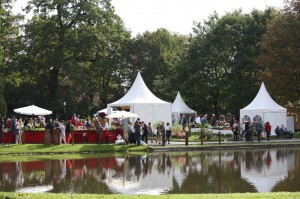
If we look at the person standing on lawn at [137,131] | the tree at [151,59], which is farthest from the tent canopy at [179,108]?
the person standing on lawn at [137,131]

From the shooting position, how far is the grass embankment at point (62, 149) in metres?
31.7

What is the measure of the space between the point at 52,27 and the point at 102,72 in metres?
8.96

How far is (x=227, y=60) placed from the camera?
2350 inches

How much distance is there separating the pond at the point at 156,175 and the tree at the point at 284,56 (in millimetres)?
22609

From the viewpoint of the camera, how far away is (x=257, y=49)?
58.7m

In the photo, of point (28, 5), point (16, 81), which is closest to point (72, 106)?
point (16, 81)

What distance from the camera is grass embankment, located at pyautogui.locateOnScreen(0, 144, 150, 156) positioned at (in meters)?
31.7

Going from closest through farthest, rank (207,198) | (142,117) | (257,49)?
(207,198)
(142,117)
(257,49)

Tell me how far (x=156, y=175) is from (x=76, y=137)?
17265 mm

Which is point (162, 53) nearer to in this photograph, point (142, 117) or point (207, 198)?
point (142, 117)

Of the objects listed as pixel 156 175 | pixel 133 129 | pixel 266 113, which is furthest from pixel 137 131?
pixel 266 113

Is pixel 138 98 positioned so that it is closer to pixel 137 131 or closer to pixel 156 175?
pixel 137 131

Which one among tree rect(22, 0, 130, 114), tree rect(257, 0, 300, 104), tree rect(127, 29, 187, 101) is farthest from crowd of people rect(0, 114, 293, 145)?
tree rect(127, 29, 187, 101)

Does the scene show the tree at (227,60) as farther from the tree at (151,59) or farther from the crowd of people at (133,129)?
the crowd of people at (133,129)
